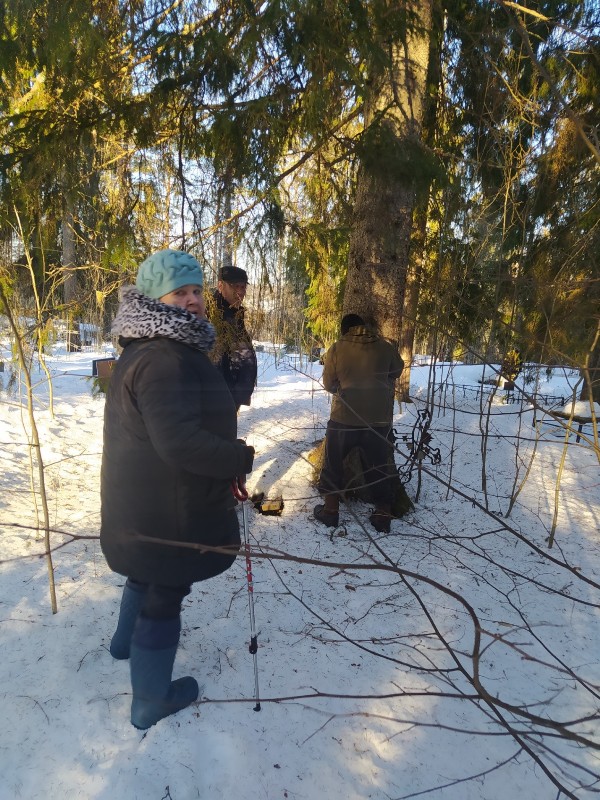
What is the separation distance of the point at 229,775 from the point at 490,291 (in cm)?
609

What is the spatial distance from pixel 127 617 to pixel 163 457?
0.95m

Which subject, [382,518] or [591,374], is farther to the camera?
[591,374]

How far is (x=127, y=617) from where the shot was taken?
6.56ft

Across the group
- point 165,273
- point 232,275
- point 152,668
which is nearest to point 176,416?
point 165,273

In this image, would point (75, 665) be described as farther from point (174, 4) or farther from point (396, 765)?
point (174, 4)

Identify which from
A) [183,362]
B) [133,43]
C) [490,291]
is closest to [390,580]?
[183,362]

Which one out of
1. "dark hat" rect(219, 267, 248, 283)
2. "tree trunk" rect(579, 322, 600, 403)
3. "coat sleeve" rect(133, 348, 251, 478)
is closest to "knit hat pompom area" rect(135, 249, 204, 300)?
"coat sleeve" rect(133, 348, 251, 478)

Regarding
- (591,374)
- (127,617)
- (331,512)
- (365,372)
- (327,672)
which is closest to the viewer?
(127,617)

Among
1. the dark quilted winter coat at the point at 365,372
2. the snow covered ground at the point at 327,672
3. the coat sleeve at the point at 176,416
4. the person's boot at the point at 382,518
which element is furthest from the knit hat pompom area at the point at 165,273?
the person's boot at the point at 382,518

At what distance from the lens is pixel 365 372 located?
3461mm

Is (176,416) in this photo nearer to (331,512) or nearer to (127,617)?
(127,617)

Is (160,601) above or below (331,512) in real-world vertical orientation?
above

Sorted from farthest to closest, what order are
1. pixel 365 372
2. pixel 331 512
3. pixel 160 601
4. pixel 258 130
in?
1. pixel 331 512
2. pixel 365 372
3. pixel 258 130
4. pixel 160 601

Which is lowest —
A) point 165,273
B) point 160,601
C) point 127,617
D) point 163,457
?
point 127,617
